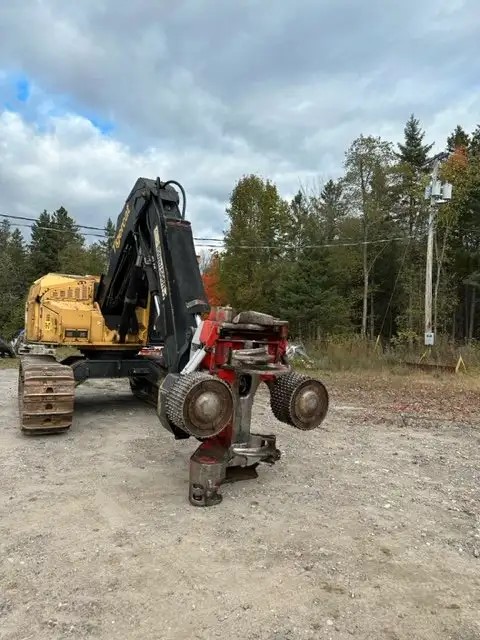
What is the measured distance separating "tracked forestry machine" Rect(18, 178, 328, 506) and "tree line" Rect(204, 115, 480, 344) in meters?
22.9

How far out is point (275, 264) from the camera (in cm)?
3609

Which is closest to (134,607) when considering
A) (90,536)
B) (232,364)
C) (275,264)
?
(90,536)

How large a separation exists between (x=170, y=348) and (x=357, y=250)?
31.4m

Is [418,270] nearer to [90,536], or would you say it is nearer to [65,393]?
[65,393]

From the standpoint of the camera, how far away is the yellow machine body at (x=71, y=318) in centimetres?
821

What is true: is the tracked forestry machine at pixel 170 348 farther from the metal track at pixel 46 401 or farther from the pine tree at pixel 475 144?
the pine tree at pixel 475 144

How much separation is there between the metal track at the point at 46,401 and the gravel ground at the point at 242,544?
0.69ft

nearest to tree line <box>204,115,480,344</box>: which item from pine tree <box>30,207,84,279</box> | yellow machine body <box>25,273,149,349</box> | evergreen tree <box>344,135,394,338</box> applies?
evergreen tree <box>344,135,394,338</box>

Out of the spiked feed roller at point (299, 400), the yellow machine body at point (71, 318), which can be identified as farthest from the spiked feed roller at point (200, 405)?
the yellow machine body at point (71, 318)

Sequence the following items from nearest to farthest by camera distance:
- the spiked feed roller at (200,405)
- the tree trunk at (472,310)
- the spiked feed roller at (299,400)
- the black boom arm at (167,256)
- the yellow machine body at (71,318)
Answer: the spiked feed roller at (200,405)
the spiked feed roller at (299,400)
the black boom arm at (167,256)
the yellow machine body at (71,318)
the tree trunk at (472,310)

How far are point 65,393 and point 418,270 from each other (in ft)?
103

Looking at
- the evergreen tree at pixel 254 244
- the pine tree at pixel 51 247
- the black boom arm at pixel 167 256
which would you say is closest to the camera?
the black boom arm at pixel 167 256

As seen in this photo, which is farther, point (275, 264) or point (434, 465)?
point (275, 264)

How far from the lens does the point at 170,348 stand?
219 inches
